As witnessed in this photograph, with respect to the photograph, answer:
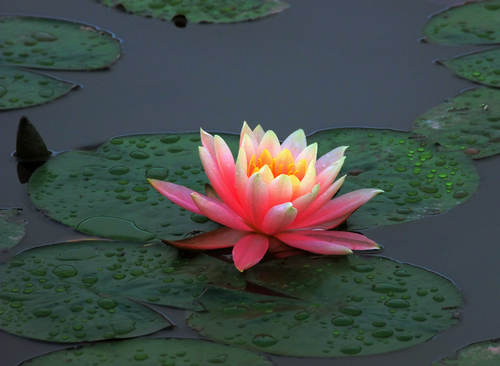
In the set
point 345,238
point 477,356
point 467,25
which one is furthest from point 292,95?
point 477,356

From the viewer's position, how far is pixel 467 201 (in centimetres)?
228

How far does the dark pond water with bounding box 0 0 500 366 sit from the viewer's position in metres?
2.00

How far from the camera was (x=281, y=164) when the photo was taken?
1.99m

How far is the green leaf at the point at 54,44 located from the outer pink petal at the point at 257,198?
175 cm

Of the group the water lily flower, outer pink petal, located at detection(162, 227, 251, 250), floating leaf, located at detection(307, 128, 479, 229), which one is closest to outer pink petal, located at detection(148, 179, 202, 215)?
the water lily flower

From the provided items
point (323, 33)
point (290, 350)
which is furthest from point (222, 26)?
point (290, 350)

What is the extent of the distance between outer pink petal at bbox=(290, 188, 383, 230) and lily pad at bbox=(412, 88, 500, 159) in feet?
2.45

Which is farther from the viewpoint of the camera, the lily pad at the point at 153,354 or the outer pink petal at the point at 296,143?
the outer pink petal at the point at 296,143

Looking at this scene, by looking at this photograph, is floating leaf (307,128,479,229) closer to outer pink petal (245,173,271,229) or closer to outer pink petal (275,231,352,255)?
outer pink petal (275,231,352,255)

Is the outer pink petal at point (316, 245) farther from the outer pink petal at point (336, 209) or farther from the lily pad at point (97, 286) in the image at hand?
the lily pad at point (97, 286)

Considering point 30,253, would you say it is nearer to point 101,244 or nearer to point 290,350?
point 101,244

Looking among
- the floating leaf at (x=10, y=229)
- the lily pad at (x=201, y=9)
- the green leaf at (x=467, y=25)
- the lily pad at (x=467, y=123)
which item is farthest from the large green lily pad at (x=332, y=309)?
the lily pad at (x=201, y=9)

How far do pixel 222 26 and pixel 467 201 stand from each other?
6.82 ft

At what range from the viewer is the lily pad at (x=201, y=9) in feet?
12.3
